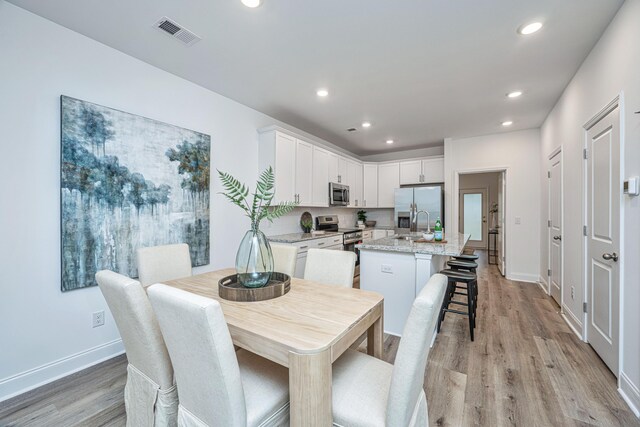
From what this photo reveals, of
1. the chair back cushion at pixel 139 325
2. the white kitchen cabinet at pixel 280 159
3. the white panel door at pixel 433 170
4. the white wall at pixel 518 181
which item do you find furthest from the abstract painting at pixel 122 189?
the white wall at pixel 518 181

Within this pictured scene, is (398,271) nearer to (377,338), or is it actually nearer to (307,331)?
(377,338)

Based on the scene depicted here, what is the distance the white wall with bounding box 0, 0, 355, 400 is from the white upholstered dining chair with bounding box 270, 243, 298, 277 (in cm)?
149

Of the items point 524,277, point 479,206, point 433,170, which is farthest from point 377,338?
point 479,206

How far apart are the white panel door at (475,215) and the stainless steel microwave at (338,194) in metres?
4.91

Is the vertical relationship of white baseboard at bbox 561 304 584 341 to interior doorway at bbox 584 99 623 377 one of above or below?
below

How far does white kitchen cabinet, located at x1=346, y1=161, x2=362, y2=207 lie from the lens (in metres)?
5.41

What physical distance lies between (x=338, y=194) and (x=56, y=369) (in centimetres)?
399

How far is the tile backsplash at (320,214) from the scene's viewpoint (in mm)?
3990

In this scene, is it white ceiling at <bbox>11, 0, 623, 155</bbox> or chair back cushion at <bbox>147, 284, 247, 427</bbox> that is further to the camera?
white ceiling at <bbox>11, 0, 623, 155</bbox>

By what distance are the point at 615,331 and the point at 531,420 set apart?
102 cm

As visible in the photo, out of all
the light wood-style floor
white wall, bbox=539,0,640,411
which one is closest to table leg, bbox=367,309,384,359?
the light wood-style floor

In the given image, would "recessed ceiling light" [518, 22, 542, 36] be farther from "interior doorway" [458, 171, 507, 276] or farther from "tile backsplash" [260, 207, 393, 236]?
"interior doorway" [458, 171, 507, 276]

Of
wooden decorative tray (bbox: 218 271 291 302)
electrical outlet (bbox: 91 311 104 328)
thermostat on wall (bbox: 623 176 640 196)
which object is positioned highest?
thermostat on wall (bbox: 623 176 640 196)

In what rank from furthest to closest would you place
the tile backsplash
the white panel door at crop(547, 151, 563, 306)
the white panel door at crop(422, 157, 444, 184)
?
the white panel door at crop(422, 157, 444, 184) → the tile backsplash → the white panel door at crop(547, 151, 563, 306)
